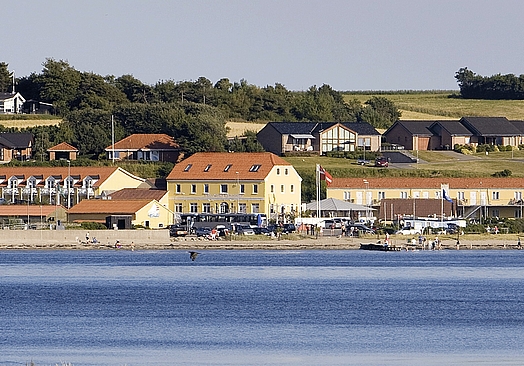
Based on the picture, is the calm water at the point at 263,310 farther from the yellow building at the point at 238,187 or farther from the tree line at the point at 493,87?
the tree line at the point at 493,87

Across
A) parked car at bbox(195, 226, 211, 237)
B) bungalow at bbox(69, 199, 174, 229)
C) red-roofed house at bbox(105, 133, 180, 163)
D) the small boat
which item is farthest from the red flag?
red-roofed house at bbox(105, 133, 180, 163)

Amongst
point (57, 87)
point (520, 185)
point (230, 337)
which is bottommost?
point (230, 337)

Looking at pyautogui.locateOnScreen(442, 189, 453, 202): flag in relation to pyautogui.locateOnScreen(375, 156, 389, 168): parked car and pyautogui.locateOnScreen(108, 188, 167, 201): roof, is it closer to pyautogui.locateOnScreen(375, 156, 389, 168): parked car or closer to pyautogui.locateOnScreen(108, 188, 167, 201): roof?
pyautogui.locateOnScreen(375, 156, 389, 168): parked car

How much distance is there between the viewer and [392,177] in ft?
300

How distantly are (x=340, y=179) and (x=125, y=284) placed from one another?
3753 centimetres

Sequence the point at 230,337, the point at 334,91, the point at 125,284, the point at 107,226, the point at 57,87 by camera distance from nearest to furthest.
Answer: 1. the point at 230,337
2. the point at 125,284
3. the point at 107,226
4. the point at 57,87
5. the point at 334,91

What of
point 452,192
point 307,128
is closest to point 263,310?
point 452,192

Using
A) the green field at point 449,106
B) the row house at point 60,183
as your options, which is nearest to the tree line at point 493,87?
the green field at point 449,106

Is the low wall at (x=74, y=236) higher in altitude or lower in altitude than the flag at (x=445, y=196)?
lower

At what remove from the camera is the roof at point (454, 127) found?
114 m

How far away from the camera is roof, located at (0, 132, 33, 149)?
98625 millimetres

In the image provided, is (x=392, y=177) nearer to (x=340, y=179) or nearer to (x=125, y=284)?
(x=340, y=179)

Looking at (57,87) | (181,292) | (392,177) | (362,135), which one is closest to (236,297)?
(181,292)

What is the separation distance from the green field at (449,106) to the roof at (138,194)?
188 feet
